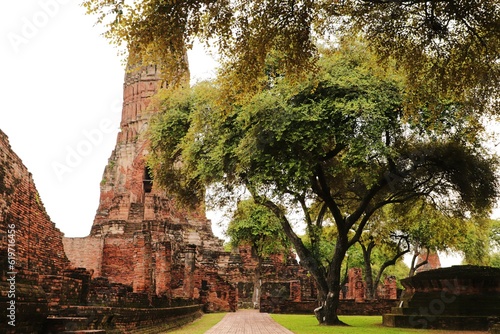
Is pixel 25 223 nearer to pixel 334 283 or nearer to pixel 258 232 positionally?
pixel 334 283

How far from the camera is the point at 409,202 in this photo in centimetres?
1956

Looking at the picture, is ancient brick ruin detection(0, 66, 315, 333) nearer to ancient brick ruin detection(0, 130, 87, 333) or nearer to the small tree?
ancient brick ruin detection(0, 130, 87, 333)

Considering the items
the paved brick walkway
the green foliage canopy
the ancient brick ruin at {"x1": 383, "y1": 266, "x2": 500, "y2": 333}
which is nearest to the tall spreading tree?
the paved brick walkway

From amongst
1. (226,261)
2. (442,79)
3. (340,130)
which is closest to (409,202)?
(340,130)

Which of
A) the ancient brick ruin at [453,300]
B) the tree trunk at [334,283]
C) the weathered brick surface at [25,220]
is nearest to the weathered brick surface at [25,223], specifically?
the weathered brick surface at [25,220]

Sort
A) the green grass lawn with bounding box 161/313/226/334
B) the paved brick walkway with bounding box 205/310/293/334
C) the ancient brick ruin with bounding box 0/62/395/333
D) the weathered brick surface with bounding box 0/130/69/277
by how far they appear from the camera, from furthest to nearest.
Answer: the paved brick walkway with bounding box 205/310/293/334 → the green grass lawn with bounding box 161/313/226/334 → the weathered brick surface with bounding box 0/130/69/277 → the ancient brick ruin with bounding box 0/62/395/333

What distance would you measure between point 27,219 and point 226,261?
1103 inches

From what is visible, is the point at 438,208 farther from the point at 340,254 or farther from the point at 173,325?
the point at 173,325

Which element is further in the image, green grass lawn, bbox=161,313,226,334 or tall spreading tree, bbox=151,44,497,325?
tall spreading tree, bbox=151,44,497,325

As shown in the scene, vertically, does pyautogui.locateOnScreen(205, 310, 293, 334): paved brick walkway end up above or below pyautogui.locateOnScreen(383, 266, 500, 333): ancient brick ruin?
below

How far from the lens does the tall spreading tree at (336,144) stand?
14.4 metres

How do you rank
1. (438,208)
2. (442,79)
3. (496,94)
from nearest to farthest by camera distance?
(442,79), (496,94), (438,208)

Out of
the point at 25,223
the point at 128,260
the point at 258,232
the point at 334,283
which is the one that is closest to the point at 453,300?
the point at 334,283

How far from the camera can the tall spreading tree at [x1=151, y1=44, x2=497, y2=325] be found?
14.4m
